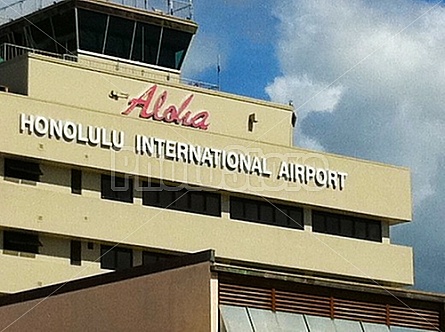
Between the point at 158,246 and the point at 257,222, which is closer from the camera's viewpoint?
the point at 158,246

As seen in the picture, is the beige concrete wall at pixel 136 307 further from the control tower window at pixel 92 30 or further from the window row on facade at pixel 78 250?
the control tower window at pixel 92 30

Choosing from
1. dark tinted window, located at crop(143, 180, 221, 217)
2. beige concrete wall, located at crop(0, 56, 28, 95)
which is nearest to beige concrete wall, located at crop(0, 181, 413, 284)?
dark tinted window, located at crop(143, 180, 221, 217)

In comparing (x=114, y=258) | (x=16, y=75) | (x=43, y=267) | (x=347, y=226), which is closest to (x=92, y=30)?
(x=16, y=75)

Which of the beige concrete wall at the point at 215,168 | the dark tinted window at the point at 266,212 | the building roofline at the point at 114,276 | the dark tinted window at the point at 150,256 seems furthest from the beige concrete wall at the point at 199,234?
the building roofline at the point at 114,276

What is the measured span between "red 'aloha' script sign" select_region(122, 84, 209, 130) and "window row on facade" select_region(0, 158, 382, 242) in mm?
4933

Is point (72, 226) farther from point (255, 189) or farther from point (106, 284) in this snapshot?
point (106, 284)

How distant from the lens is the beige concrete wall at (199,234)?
78.4 m

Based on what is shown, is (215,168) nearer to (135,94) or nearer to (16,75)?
(135,94)

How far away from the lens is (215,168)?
8688cm

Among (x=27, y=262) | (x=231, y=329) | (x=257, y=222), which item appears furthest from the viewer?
(x=257, y=222)

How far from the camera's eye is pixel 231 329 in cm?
4075

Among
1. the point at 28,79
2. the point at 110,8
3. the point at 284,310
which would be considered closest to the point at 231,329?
the point at 284,310

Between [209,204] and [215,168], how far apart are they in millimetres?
2286

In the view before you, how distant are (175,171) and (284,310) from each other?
139 feet
